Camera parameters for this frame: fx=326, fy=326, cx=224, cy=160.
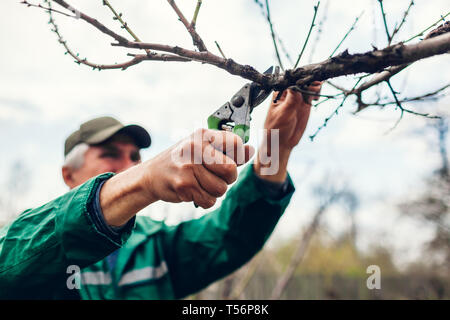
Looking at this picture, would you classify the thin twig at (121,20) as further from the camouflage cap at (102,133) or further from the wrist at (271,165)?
the camouflage cap at (102,133)

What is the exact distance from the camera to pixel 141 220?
3240 mm

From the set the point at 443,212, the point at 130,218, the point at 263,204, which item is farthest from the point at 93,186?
the point at 443,212

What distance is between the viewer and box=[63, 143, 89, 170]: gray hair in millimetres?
3104

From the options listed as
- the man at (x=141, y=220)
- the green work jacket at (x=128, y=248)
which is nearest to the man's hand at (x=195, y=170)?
the man at (x=141, y=220)

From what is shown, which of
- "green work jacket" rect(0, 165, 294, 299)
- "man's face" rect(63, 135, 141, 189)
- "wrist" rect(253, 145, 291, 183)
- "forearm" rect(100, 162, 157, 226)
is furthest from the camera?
"man's face" rect(63, 135, 141, 189)

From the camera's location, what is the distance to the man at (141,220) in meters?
1.35

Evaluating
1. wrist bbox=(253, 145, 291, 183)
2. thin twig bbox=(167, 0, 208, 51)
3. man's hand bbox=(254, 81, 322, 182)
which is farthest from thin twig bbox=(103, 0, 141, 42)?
wrist bbox=(253, 145, 291, 183)

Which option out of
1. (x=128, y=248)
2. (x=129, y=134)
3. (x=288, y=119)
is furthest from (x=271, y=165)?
(x=129, y=134)

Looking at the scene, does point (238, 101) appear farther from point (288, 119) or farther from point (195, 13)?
point (288, 119)

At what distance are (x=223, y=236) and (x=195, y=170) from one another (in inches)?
63.8

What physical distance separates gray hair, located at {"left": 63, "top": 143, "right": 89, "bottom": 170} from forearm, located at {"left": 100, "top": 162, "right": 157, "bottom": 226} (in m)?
1.74

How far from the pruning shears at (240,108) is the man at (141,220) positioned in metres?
0.25

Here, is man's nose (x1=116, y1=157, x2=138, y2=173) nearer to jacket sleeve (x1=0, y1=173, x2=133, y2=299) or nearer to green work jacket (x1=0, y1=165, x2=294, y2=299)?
green work jacket (x1=0, y1=165, x2=294, y2=299)
